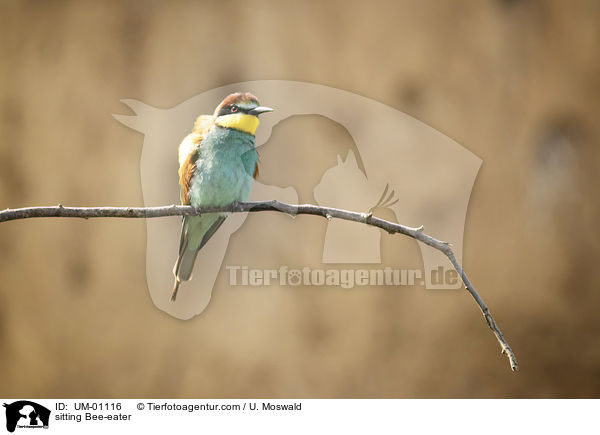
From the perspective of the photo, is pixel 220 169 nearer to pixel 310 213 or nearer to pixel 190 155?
pixel 190 155

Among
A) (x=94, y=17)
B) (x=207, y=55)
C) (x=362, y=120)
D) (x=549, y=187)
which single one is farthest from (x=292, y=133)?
(x=549, y=187)

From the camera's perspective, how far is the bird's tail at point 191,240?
0.93 metres

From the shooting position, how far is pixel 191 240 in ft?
3.22

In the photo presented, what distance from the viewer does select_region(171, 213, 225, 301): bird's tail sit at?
3.05 ft

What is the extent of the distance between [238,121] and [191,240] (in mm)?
231

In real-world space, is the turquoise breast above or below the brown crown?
below

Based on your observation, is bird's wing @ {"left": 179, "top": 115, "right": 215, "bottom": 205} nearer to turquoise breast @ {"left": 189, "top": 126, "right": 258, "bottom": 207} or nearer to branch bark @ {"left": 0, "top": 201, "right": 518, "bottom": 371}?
turquoise breast @ {"left": 189, "top": 126, "right": 258, "bottom": 207}
